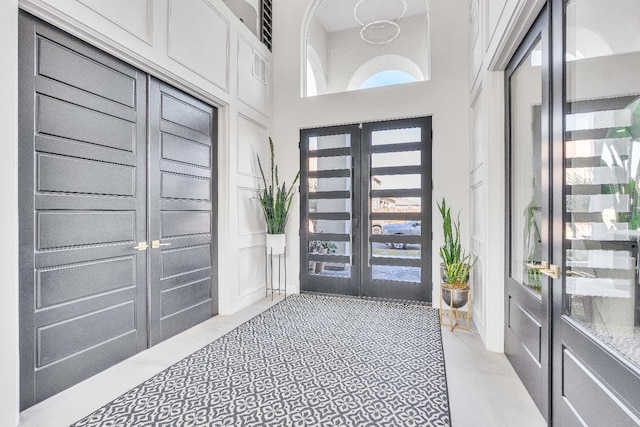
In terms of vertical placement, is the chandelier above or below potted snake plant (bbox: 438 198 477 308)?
above

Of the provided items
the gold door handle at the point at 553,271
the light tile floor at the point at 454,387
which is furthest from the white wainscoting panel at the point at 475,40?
the light tile floor at the point at 454,387

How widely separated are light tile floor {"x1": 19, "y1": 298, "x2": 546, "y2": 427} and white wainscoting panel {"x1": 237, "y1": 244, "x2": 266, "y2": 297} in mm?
967

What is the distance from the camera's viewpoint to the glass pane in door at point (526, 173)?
192cm

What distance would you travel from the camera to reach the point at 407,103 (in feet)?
13.2

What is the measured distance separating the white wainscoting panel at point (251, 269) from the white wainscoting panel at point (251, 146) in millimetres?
972

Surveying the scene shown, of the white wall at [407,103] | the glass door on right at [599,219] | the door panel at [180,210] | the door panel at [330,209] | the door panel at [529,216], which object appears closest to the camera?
the glass door on right at [599,219]

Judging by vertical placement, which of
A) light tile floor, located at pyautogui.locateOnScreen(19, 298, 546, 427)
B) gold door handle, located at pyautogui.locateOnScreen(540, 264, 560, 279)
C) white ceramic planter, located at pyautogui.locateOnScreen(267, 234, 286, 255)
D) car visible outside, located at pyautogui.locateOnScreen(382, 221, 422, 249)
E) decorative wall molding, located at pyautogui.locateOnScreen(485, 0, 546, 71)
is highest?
decorative wall molding, located at pyautogui.locateOnScreen(485, 0, 546, 71)

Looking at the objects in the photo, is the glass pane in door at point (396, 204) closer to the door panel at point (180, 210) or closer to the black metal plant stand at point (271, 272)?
the black metal plant stand at point (271, 272)

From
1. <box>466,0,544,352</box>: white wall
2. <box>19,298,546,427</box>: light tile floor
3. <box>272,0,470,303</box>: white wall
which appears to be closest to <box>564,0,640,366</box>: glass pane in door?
<box>19,298,546,427</box>: light tile floor

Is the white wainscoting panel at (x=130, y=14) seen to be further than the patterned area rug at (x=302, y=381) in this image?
Yes

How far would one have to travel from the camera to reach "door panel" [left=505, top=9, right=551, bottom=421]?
1759 millimetres

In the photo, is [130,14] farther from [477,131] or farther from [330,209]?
[477,131]

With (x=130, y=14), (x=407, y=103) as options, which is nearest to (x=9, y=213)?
(x=130, y=14)

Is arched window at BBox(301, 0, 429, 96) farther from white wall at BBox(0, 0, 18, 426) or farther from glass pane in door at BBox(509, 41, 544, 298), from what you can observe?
white wall at BBox(0, 0, 18, 426)
